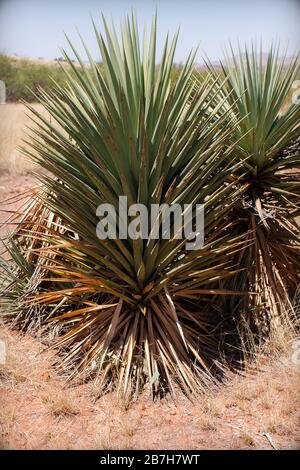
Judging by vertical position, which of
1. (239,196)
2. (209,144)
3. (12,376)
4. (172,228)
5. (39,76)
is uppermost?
(39,76)

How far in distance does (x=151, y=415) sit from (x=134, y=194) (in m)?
1.51

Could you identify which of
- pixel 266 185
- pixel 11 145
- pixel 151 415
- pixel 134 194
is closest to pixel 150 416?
pixel 151 415

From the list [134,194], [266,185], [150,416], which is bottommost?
[150,416]

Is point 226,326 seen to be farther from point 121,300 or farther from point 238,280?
point 121,300

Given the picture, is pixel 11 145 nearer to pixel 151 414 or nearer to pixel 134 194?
pixel 134 194

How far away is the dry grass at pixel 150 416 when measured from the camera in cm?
318

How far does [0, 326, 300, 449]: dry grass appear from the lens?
3178 mm

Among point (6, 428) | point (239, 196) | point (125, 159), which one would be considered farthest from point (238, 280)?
point (6, 428)

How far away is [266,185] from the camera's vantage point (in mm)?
4305

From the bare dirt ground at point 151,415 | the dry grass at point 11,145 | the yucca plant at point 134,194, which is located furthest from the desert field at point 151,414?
the dry grass at point 11,145

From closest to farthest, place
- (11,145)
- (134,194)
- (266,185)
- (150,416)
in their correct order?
(150,416) → (134,194) → (266,185) → (11,145)

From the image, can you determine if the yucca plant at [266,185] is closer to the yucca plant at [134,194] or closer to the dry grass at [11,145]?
the yucca plant at [134,194]
